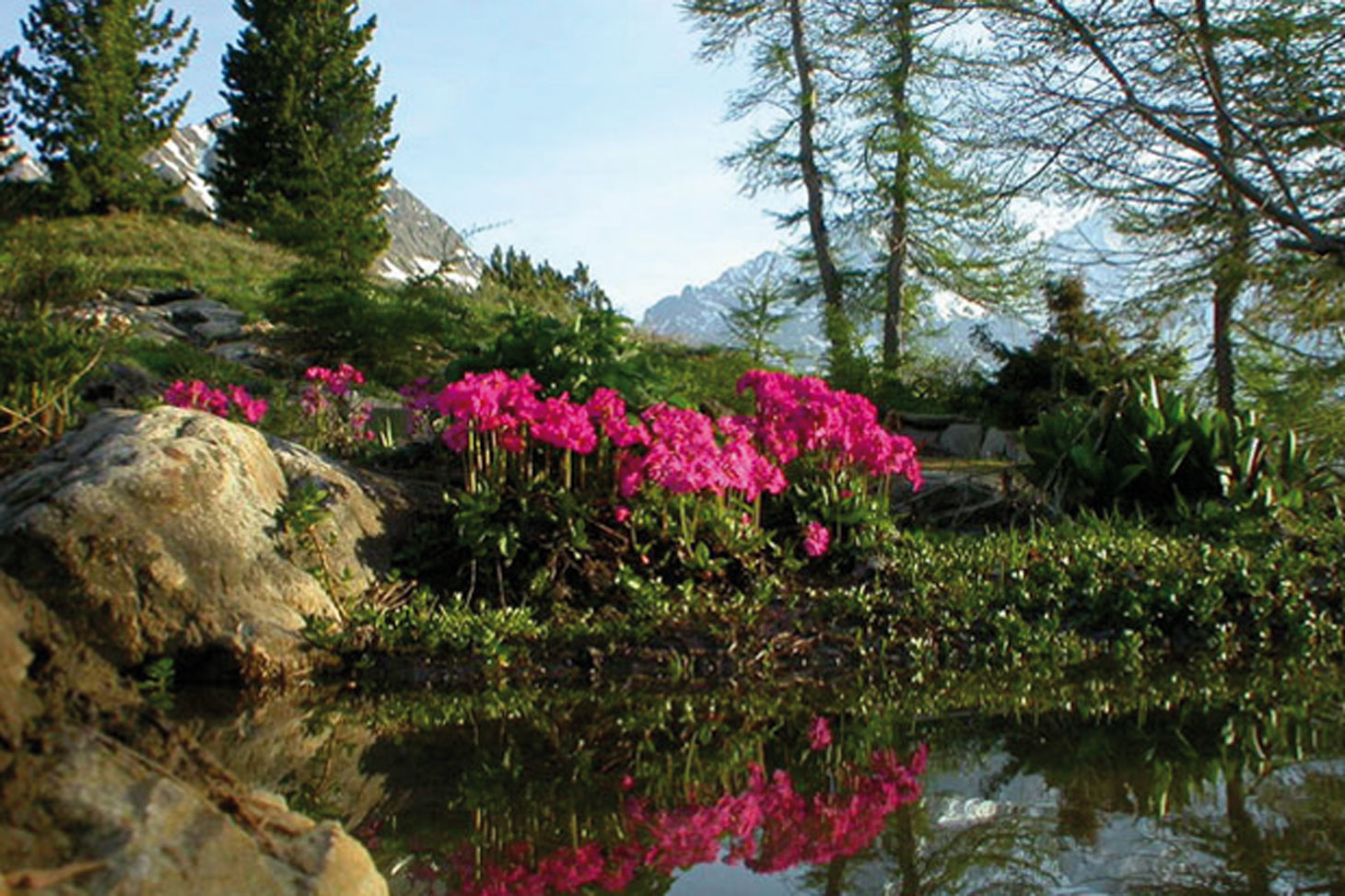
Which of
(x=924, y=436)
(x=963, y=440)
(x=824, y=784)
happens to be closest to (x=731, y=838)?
(x=824, y=784)

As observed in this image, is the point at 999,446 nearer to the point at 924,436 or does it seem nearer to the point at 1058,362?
the point at 924,436

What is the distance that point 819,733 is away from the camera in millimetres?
3535

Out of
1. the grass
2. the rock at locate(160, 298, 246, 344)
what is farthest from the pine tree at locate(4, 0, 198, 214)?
the rock at locate(160, 298, 246, 344)

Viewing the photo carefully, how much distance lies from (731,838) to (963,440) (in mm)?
13568

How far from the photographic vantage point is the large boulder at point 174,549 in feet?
13.8

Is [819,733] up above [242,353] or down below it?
below

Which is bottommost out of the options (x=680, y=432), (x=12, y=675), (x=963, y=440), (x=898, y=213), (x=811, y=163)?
(x=12, y=675)

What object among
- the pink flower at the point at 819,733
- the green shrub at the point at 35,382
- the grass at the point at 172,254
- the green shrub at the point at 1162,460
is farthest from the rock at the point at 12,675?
the grass at the point at 172,254

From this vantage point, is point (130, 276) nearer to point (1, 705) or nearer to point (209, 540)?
point (209, 540)

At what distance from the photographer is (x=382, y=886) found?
5.43ft

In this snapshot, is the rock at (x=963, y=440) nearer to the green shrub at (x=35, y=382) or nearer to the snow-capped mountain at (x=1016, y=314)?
the snow-capped mountain at (x=1016, y=314)

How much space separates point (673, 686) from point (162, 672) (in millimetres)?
1929

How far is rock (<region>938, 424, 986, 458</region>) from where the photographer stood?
49.9 feet

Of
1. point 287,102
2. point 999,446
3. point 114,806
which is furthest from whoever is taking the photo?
point 287,102
